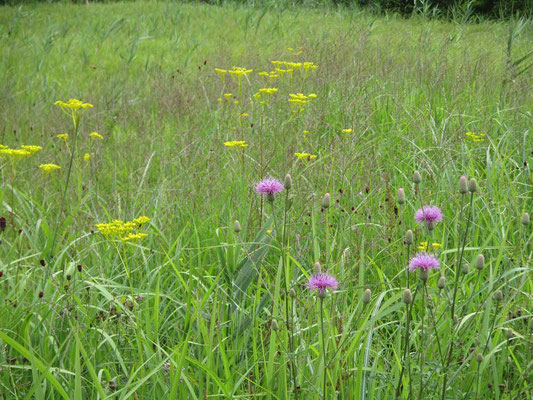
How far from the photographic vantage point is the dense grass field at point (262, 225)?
4.48 ft

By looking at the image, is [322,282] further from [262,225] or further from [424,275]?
[262,225]

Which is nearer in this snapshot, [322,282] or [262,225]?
Result: [322,282]

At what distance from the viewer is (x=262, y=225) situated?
82.0 inches

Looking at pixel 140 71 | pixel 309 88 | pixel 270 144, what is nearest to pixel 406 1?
pixel 140 71

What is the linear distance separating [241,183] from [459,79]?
6.02ft

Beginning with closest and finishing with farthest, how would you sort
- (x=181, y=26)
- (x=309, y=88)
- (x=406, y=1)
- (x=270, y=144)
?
(x=270, y=144), (x=309, y=88), (x=181, y=26), (x=406, y=1)

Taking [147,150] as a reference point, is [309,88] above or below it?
above

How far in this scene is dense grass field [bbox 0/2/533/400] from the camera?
1.37 meters

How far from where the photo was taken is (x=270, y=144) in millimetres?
3029

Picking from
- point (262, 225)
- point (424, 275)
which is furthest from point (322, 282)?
point (262, 225)

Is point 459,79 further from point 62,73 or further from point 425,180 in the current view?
point 62,73

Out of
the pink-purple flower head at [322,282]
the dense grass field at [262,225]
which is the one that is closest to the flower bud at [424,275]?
the dense grass field at [262,225]

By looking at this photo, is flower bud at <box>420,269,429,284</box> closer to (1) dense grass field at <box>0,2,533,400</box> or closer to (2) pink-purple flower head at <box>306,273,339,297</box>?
(1) dense grass field at <box>0,2,533,400</box>

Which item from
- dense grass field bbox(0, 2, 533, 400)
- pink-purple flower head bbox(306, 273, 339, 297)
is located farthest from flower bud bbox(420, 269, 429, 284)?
pink-purple flower head bbox(306, 273, 339, 297)
